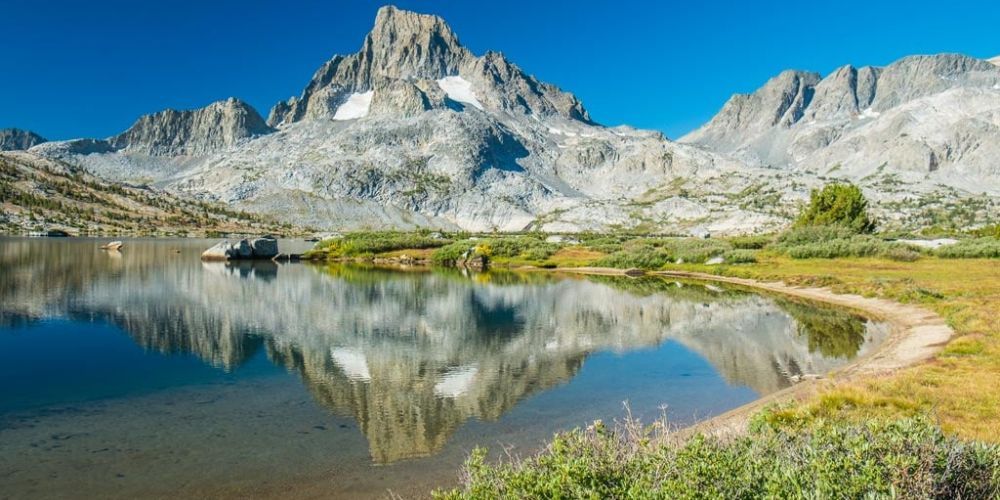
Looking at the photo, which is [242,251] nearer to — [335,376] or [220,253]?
[220,253]

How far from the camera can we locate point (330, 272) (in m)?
83.2

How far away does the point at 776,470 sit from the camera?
320 inches

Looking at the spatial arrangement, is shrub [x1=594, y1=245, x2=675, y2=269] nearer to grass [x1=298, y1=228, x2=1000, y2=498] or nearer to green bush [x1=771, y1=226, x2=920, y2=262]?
green bush [x1=771, y1=226, x2=920, y2=262]

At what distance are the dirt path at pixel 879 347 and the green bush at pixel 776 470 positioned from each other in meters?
2.79

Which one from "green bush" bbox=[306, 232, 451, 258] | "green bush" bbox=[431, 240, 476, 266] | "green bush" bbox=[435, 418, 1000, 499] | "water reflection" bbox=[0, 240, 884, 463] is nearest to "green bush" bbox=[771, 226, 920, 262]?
"water reflection" bbox=[0, 240, 884, 463]

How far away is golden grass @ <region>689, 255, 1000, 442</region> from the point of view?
1617 centimetres

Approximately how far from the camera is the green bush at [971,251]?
79.8 meters

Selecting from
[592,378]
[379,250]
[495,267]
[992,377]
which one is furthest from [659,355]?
[379,250]

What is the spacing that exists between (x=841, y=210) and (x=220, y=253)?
115m

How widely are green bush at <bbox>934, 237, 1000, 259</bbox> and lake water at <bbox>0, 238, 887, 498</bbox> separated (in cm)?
4571

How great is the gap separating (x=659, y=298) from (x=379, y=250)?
70.6m

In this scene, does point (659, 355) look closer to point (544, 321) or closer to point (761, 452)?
point (544, 321)

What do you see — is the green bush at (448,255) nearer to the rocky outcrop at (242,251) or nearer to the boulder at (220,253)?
the rocky outcrop at (242,251)

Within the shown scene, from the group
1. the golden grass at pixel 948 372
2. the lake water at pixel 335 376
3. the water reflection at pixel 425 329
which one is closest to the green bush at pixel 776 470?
the golden grass at pixel 948 372
